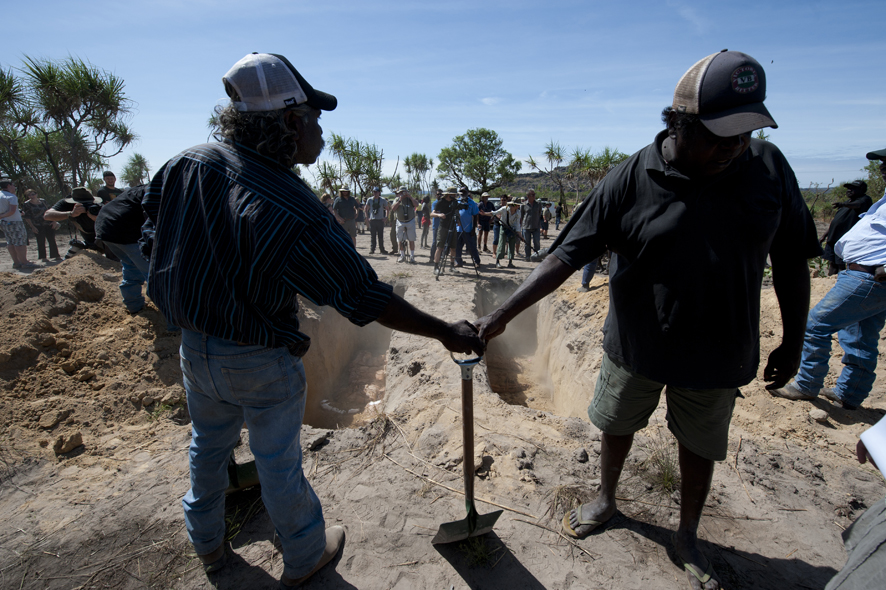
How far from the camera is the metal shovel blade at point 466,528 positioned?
84.0 inches

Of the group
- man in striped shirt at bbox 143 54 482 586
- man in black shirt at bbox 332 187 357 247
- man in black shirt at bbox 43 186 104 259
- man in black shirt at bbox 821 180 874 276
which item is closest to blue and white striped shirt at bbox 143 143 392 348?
man in striped shirt at bbox 143 54 482 586

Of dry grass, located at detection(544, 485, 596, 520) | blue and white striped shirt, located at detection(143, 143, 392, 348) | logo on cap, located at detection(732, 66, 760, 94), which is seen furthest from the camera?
dry grass, located at detection(544, 485, 596, 520)

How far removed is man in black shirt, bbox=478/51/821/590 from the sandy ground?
0.52m

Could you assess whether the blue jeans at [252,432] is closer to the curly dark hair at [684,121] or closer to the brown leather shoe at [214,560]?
the brown leather shoe at [214,560]

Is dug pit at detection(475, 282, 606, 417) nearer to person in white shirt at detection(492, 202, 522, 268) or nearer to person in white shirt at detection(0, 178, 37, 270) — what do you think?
person in white shirt at detection(492, 202, 522, 268)

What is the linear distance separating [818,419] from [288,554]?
14.0 ft

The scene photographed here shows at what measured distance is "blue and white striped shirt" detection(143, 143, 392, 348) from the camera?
1.43 m

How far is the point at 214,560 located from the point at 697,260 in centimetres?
250

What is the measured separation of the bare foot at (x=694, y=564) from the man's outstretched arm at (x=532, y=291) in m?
1.35

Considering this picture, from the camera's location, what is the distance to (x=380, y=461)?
2951 mm

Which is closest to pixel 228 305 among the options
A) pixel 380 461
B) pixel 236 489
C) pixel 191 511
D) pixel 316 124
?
pixel 316 124

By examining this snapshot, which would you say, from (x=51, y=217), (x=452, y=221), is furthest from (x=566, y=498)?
(x=452, y=221)

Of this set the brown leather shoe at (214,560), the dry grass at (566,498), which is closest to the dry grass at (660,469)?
the dry grass at (566,498)

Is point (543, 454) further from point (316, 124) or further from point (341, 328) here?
point (341, 328)
